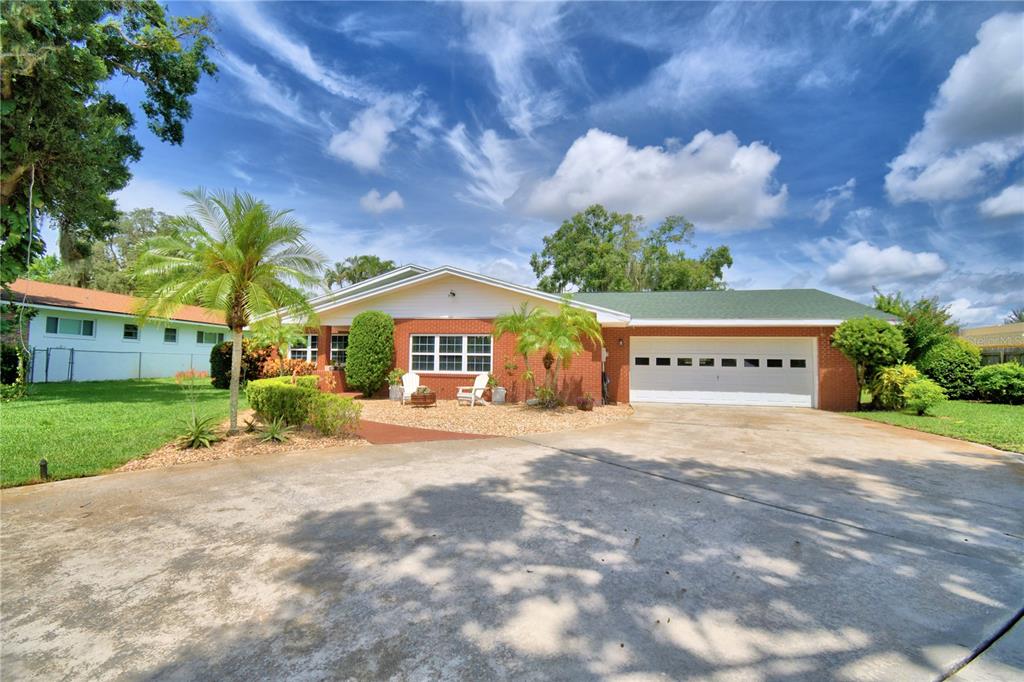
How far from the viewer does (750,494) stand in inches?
214

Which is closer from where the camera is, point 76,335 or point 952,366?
point 952,366

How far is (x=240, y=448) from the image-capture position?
7.92 metres

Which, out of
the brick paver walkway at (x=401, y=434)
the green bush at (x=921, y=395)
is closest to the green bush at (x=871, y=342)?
the green bush at (x=921, y=395)

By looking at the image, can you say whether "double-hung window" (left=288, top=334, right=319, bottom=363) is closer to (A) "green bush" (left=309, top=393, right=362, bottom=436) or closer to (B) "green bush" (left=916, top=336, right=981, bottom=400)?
(A) "green bush" (left=309, top=393, right=362, bottom=436)

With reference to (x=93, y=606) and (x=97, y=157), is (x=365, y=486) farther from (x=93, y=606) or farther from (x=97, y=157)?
(x=97, y=157)

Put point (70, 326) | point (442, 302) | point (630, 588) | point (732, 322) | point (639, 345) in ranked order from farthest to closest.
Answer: point (70, 326) → point (639, 345) → point (442, 302) → point (732, 322) → point (630, 588)

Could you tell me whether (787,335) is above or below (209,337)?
below

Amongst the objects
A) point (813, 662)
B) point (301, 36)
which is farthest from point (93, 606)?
point (301, 36)

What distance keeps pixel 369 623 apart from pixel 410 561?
86 centimetres

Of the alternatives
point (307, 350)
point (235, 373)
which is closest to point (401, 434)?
point (235, 373)

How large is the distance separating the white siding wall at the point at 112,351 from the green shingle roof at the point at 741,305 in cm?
1802

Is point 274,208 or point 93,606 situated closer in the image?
point 93,606

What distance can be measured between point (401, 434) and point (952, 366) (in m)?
19.3

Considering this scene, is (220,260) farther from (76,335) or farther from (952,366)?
(952,366)
